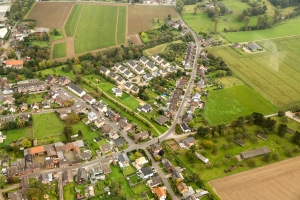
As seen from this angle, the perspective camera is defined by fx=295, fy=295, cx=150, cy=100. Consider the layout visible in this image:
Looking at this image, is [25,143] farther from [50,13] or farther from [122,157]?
[50,13]

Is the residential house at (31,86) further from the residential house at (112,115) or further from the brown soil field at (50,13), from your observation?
the brown soil field at (50,13)

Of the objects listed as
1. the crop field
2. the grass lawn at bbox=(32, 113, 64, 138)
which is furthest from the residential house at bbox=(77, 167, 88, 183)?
the crop field

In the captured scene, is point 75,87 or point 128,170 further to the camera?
point 75,87

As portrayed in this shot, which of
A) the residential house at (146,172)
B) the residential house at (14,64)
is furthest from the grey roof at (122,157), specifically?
the residential house at (14,64)

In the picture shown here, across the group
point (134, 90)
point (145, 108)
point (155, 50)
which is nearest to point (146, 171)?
point (145, 108)

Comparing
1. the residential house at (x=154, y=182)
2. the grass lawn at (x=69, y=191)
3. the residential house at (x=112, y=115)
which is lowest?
the grass lawn at (x=69, y=191)

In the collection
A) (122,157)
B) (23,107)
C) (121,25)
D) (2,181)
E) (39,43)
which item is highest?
(121,25)
